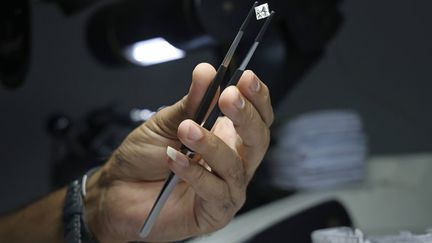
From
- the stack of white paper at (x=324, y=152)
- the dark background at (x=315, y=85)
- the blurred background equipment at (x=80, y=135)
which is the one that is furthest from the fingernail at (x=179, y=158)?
the stack of white paper at (x=324, y=152)

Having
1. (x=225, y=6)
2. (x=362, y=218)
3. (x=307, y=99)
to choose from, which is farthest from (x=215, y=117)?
(x=307, y=99)

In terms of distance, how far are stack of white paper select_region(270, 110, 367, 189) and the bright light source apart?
55 centimetres

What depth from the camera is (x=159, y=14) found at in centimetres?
88

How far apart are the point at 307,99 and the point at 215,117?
3.39 feet

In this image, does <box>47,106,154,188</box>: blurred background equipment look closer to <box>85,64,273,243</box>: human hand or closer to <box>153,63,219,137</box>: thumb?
<box>85,64,273,243</box>: human hand

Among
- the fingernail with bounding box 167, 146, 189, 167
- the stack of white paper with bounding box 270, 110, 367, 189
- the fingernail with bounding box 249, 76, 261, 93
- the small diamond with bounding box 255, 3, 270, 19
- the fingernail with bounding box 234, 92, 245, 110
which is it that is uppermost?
the small diamond with bounding box 255, 3, 270, 19

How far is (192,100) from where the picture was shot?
0.41m

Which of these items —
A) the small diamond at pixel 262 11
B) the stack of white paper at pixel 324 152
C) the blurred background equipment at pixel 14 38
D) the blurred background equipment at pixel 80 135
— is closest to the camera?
the small diamond at pixel 262 11

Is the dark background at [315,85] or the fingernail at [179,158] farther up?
the fingernail at [179,158]

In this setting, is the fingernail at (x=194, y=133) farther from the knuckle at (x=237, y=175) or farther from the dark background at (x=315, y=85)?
the dark background at (x=315, y=85)

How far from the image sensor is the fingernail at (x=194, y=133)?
0.38 meters

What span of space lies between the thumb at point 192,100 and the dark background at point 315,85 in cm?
35

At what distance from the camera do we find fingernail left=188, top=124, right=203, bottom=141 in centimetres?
38

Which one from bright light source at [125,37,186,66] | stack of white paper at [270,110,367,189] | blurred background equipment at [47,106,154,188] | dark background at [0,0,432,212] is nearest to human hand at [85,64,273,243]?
bright light source at [125,37,186,66]
